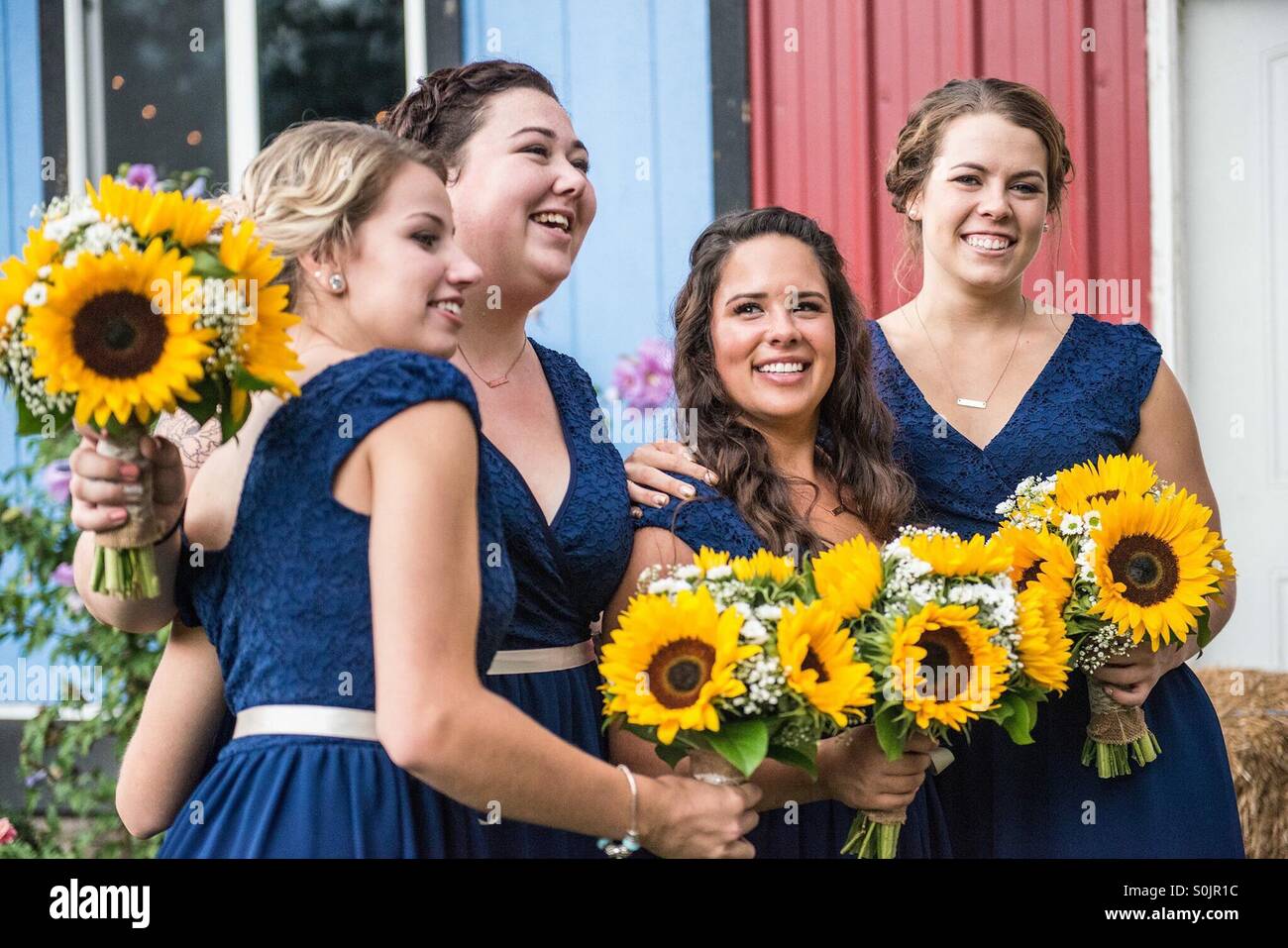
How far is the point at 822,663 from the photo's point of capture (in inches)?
81.4

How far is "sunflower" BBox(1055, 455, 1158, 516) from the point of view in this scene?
2.47 metres

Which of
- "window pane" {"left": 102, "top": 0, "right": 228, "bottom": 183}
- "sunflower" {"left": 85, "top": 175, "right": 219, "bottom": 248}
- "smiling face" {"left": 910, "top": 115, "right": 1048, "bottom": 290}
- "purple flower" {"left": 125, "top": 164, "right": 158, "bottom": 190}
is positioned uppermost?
"window pane" {"left": 102, "top": 0, "right": 228, "bottom": 183}

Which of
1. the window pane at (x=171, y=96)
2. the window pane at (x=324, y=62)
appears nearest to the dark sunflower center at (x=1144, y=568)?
the window pane at (x=324, y=62)

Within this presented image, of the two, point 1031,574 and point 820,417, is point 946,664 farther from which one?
point 820,417

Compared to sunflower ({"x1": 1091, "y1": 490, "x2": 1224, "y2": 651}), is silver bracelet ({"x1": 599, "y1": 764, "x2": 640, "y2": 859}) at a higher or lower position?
lower

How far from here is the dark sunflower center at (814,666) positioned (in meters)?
2.07

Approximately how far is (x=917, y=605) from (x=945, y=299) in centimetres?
121

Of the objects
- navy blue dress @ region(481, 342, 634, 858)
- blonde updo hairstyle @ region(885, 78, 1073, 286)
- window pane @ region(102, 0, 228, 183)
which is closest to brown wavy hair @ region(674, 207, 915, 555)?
navy blue dress @ region(481, 342, 634, 858)

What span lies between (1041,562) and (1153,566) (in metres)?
0.20

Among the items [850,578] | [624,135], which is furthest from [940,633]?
[624,135]

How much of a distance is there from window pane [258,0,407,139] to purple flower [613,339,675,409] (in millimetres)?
1559

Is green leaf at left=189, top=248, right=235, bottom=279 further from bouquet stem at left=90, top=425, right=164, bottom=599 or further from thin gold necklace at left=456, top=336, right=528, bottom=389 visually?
thin gold necklace at left=456, top=336, right=528, bottom=389

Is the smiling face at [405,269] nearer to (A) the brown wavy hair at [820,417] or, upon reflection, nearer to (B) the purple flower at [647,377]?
(A) the brown wavy hair at [820,417]
